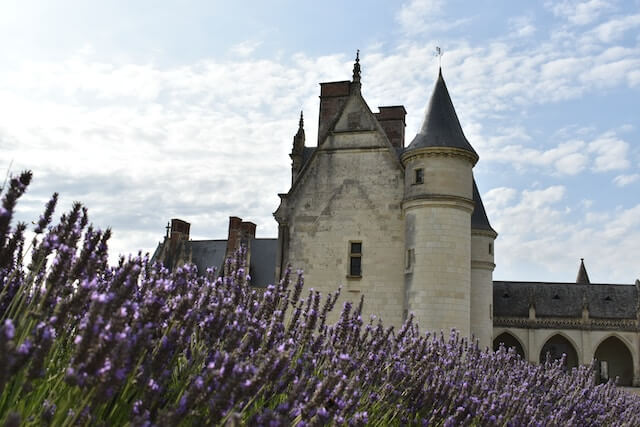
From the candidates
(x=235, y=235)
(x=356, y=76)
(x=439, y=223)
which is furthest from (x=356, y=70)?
(x=235, y=235)

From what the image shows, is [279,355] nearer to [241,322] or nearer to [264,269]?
[241,322]

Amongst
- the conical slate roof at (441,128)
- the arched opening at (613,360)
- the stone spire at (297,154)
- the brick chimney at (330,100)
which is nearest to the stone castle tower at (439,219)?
the conical slate roof at (441,128)

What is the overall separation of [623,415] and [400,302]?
359 inches

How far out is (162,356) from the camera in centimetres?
258

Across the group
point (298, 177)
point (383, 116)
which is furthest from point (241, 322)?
point (383, 116)

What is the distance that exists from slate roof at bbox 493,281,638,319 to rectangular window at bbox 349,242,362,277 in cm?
2109

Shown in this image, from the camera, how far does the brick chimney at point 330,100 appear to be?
2098cm

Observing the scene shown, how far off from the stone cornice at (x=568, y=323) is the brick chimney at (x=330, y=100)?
68.1 feet

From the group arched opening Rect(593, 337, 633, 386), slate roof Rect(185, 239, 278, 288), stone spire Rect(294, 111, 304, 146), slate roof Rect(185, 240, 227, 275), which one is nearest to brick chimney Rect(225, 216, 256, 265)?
slate roof Rect(185, 239, 278, 288)

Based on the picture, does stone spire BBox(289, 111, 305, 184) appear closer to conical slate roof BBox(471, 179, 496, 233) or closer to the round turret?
the round turret

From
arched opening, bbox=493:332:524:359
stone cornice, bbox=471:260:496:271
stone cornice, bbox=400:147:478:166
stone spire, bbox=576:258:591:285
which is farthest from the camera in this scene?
stone spire, bbox=576:258:591:285

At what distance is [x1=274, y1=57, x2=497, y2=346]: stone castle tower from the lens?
16781 millimetres

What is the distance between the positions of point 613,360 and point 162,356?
137ft

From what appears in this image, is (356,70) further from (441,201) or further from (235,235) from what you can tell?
(235,235)
